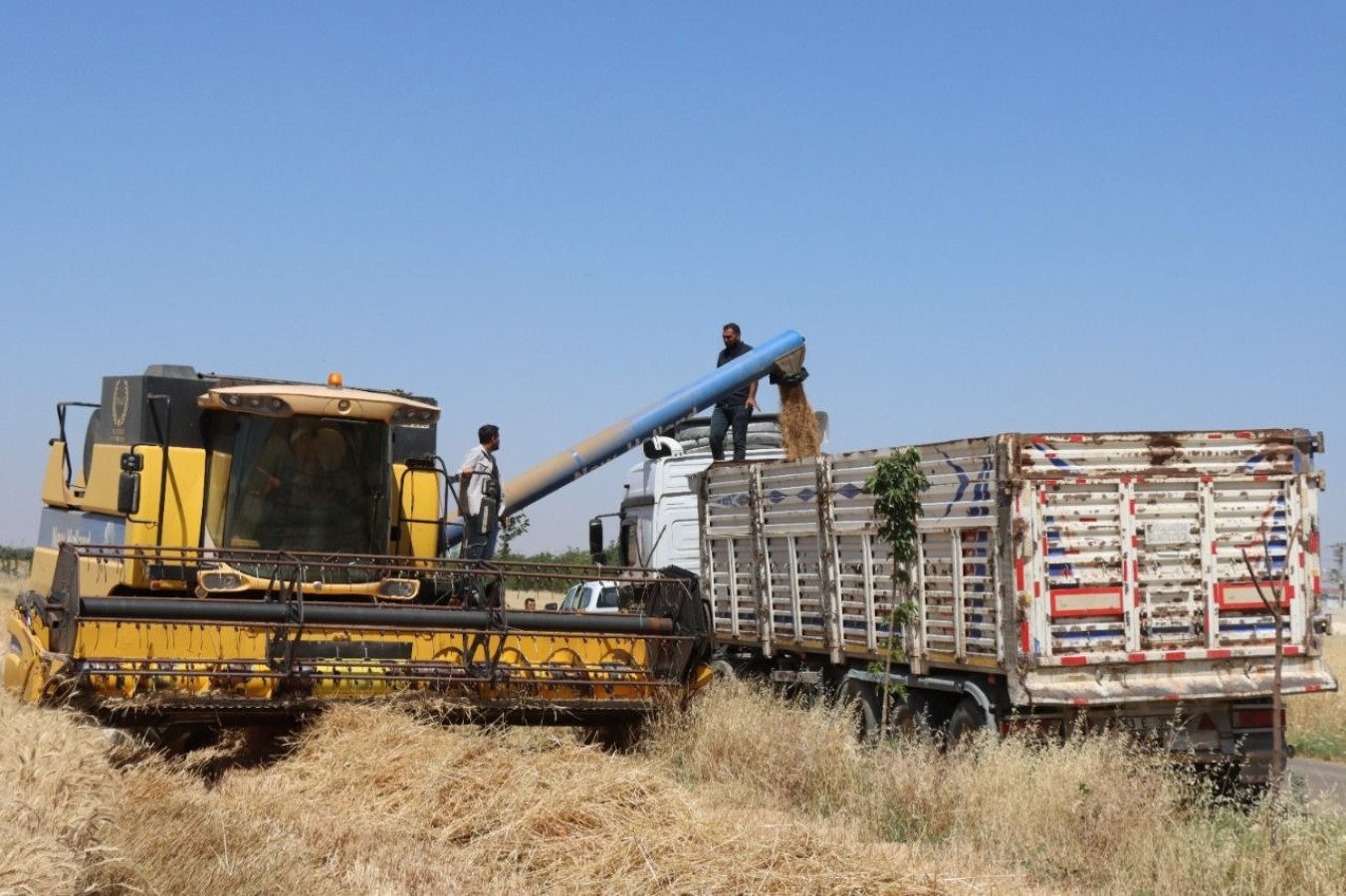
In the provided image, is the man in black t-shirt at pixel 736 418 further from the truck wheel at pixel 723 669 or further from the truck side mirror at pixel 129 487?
the truck side mirror at pixel 129 487

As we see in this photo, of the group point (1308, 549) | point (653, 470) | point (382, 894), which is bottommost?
point (382, 894)

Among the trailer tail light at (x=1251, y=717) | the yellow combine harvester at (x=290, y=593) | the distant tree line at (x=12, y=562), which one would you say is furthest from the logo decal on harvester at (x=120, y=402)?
the distant tree line at (x=12, y=562)

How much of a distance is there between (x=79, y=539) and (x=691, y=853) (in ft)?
26.2

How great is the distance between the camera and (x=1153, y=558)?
39.6 feet

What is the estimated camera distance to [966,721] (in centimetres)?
1255

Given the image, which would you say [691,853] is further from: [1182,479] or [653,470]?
[653,470]

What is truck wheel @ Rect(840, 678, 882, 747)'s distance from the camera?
14164 millimetres

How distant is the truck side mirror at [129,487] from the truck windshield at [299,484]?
0.56 metres

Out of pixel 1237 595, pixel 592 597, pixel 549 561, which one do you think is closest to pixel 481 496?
pixel 592 597

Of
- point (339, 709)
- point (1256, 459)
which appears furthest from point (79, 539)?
point (1256, 459)

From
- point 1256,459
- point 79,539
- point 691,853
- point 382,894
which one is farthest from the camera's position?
point 79,539

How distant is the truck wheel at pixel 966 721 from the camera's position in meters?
12.3

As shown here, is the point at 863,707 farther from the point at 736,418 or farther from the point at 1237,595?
the point at 736,418

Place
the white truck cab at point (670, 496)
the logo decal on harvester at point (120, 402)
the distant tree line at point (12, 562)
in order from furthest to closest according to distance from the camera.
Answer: the distant tree line at point (12, 562)
the white truck cab at point (670, 496)
the logo decal on harvester at point (120, 402)
